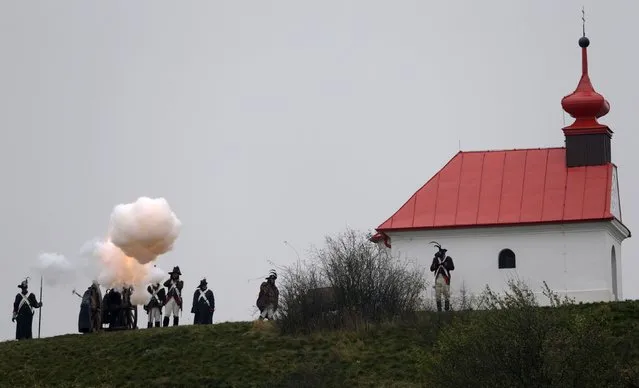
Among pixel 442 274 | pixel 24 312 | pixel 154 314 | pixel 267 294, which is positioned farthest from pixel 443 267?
pixel 24 312

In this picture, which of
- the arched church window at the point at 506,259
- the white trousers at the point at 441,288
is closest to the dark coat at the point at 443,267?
the white trousers at the point at 441,288

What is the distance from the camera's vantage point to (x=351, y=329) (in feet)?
161

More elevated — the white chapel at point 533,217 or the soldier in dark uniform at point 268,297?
the white chapel at point 533,217

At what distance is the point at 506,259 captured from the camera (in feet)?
182

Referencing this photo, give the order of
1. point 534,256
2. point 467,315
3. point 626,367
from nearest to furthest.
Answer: point 626,367 < point 467,315 < point 534,256

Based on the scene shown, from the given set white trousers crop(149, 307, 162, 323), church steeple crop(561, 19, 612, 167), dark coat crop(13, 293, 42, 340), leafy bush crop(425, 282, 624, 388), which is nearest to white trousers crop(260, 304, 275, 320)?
white trousers crop(149, 307, 162, 323)

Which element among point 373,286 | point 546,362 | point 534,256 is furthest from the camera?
point 534,256

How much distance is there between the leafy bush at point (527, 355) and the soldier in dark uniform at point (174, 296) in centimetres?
1622

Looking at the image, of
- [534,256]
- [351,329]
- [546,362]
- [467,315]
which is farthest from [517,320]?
[534,256]

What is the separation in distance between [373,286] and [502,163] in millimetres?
9446

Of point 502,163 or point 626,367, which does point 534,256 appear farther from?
point 626,367

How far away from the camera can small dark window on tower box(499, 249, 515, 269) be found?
55.3m

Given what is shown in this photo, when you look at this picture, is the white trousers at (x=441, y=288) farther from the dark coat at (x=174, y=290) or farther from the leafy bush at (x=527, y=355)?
the leafy bush at (x=527, y=355)

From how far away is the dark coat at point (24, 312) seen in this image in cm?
5316
